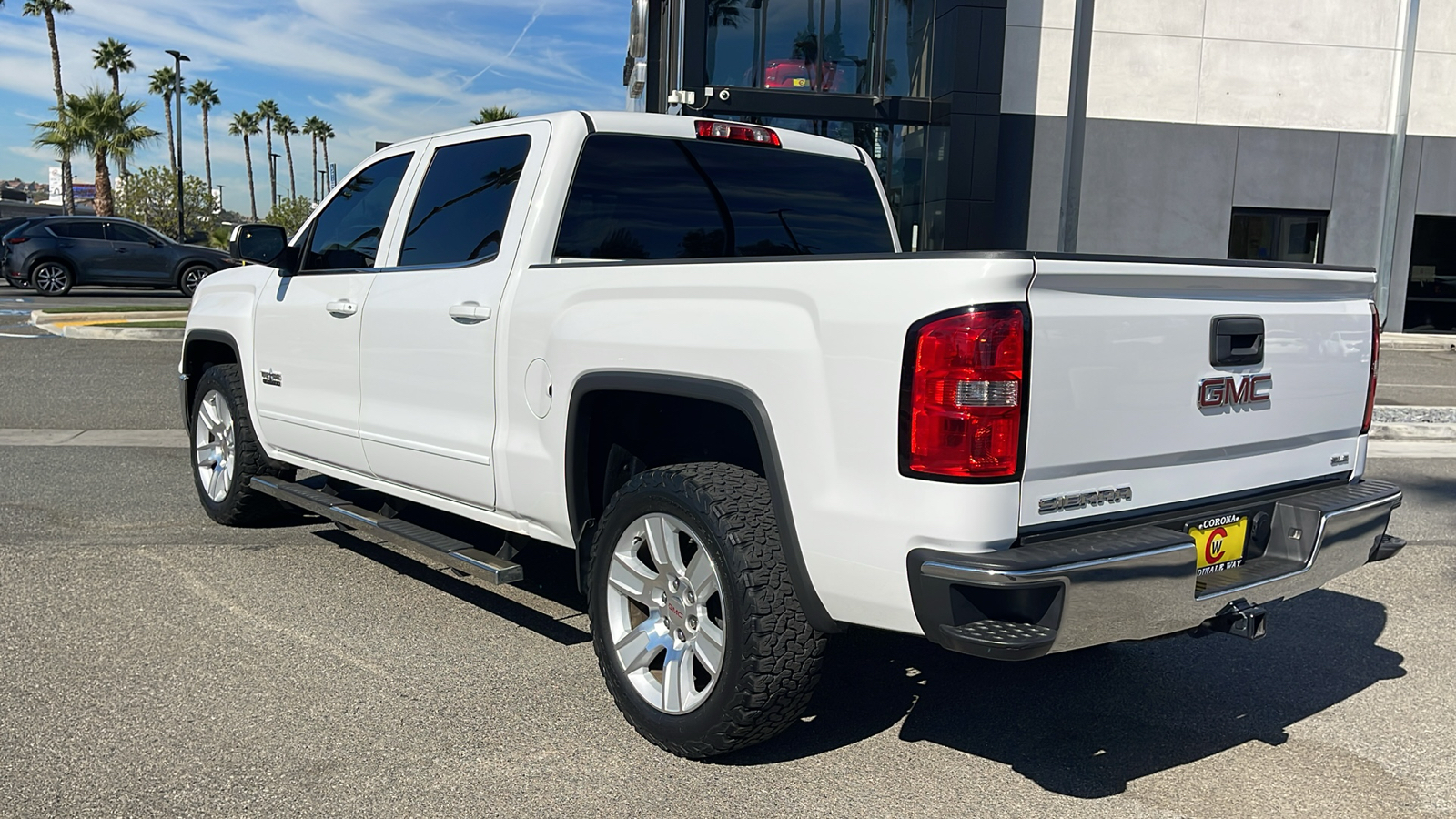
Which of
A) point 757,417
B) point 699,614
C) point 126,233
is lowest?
point 699,614

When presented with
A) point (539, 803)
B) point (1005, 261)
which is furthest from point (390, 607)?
point (1005, 261)

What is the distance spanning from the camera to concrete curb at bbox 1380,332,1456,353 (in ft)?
66.9

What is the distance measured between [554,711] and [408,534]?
1.06 meters

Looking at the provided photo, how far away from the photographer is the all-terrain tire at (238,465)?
5.93 meters

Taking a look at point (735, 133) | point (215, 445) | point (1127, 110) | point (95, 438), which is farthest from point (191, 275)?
point (735, 133)

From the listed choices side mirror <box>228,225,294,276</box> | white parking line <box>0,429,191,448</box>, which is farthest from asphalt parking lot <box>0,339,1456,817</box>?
white parking line <box>0,429,191,448</box>

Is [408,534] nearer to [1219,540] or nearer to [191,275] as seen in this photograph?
[1219,540]

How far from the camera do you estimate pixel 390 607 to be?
4.93 metres

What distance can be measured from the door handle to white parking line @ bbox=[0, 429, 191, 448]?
5.31m

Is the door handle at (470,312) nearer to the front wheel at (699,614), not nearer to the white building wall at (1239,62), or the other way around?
the front wheel at (699,614)

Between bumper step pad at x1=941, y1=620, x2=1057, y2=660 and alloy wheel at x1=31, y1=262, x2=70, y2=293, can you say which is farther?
alloy wheel at x1=31, y1=262, x2=70, y2=293

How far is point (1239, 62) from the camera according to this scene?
21.1 metres

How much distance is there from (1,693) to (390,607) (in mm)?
1441

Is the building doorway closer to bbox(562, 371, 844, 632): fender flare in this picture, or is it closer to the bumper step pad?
bbox(562, 371, 844, 632): fender flare
